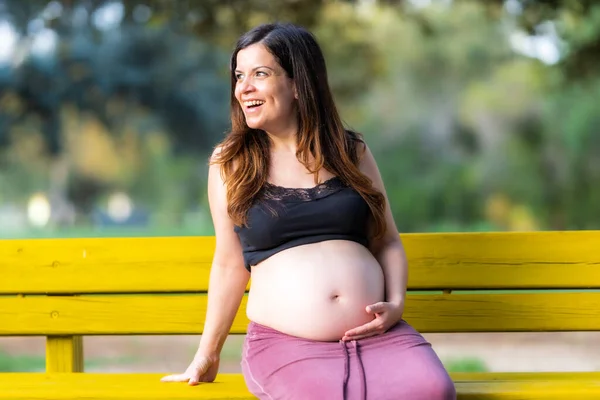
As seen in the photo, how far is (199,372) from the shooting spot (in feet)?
8.50

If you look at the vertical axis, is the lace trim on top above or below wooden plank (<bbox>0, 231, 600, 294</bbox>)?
above

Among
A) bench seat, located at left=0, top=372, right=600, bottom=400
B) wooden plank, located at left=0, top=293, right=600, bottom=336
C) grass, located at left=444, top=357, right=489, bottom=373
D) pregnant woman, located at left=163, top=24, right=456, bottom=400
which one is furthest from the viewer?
grass, located at left=444, top=357, right=489, bottom=373

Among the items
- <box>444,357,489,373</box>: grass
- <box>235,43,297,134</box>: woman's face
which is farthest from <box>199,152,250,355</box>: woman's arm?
A: <box>444,357,489,373</box>: grass

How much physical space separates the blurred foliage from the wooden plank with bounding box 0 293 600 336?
7.24m

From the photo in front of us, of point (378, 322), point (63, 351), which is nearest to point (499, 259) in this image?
point (378, 322)

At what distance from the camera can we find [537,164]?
1069cm

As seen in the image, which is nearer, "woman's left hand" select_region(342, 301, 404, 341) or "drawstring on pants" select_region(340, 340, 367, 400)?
"drawstring on pants" select_region(340, 340, 367, 400)

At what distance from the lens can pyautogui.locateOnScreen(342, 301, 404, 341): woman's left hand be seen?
2414 mm

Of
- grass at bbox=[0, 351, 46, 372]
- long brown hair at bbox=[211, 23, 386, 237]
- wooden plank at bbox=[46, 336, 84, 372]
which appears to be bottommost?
grass at bbox=[0, 351, 46, 372]

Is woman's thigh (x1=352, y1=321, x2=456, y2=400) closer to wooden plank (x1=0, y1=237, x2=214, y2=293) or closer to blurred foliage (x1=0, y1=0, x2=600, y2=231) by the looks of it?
wooden plank (x1=0, y1=237, x2=214, y2=293)

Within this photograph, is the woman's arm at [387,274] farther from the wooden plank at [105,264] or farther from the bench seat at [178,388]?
the wooden plank at [105,264]

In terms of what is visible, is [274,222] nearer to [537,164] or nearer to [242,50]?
[242,50]

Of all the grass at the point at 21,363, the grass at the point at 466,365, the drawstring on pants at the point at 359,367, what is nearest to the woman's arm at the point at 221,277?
the drawstring on pants at the point at 359,367

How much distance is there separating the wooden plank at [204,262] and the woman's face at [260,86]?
75 cm
